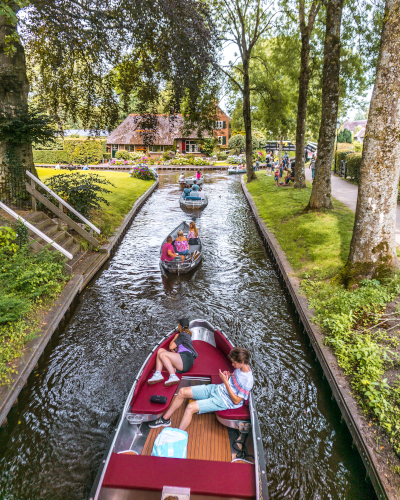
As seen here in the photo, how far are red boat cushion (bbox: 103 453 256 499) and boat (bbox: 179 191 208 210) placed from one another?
1704cm

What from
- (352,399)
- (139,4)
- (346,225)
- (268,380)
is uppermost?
(139,4)

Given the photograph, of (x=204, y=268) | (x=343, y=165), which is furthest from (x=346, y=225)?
(x=343, y=165)

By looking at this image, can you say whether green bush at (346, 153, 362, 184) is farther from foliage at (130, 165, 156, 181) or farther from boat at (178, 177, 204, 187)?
foliage at (130, 165, 156, 181)

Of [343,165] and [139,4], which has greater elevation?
[139,4]

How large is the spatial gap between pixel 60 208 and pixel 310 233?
28.6 ft

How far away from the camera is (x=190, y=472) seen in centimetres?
387

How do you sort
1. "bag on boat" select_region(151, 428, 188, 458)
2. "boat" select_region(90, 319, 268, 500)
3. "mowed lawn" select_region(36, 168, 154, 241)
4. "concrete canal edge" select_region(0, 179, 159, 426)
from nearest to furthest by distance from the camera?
1. "boat" select_region(90, 319, 268, 500)
2. "bag on boat" select_region(151, 428, 188, 458)
3. "concrete canal edge" select_region(0, 179, 159, 426)
4. "mowed lawn" select_region(36, 168, 154, 241)

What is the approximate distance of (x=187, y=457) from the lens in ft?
14.2

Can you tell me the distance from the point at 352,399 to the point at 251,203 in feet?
53.8

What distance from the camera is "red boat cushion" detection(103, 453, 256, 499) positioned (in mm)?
3697

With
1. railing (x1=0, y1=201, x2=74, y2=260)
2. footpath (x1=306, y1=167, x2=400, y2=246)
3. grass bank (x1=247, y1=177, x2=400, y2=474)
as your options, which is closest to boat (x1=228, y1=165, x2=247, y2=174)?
footpath (x1=306, y1=167, x2=400, y2=246)

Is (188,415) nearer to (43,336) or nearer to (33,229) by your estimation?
(43,336)

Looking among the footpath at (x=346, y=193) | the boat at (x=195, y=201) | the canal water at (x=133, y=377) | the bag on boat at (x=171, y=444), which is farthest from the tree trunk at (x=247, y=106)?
the bag on boat at (x=171, y=444)

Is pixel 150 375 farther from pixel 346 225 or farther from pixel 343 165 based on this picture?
pixel 343 165
